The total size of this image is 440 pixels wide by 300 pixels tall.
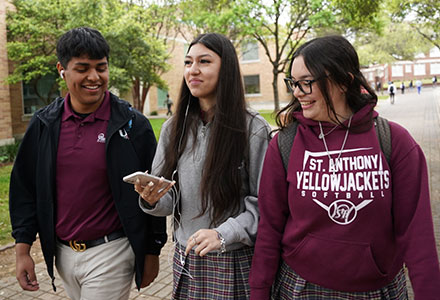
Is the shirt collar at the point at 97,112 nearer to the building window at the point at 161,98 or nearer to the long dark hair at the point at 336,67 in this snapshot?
the long dark hair at the point at 336,67

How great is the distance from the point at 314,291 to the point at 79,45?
178 centimetres

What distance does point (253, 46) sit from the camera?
38.9m

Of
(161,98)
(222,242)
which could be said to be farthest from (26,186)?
(161,98)

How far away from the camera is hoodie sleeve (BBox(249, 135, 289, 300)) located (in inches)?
76.5

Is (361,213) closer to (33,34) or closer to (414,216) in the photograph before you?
(414,216)

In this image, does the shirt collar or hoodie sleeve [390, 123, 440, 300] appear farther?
the shirt collar

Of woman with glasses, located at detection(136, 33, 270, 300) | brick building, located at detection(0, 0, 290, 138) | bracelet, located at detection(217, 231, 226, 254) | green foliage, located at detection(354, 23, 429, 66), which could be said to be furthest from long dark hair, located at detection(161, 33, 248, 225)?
green foliage, located at detection(354, 23, 429, 66)

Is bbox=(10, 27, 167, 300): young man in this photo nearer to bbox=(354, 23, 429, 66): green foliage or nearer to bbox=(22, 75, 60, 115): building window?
bbox=(22, 75, 60, 115): building window

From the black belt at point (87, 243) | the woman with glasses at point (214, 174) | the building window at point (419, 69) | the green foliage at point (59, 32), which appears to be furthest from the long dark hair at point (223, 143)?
the building window at point (419, 69)

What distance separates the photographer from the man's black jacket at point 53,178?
8.05 feet

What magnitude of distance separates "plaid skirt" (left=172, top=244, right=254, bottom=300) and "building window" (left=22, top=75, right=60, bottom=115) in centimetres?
1797

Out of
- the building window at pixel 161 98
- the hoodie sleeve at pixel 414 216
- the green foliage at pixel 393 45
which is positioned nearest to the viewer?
the hoodie sleeve at pixel 414 216

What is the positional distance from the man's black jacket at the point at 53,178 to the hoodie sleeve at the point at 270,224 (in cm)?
82

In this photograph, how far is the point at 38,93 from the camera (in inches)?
727
